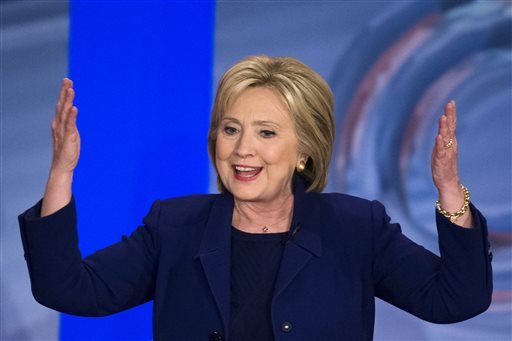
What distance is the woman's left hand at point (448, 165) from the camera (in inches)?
72.2

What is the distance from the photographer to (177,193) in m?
3.14

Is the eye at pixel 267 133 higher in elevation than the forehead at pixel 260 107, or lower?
lower

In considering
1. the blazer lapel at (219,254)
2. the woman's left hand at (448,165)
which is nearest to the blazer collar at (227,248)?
the blazer lapel at (219,254)

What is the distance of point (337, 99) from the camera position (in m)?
3.13

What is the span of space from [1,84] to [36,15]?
30cm

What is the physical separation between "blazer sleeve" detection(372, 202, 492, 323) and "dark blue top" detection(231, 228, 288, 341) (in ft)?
0.82

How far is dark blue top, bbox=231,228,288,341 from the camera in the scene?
2006 millimetres

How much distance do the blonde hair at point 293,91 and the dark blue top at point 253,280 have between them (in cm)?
25

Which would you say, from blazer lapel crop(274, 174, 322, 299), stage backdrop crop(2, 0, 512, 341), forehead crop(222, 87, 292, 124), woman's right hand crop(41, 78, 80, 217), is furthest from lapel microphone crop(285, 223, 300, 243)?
stage backdrop crop(2, 0, 512, 341)

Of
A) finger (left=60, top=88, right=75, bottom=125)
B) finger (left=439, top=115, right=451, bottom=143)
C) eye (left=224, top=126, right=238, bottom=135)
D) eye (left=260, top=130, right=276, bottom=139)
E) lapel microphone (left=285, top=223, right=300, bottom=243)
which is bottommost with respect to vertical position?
lapel microphone (left=285, top=223, right=300, bottom=243)

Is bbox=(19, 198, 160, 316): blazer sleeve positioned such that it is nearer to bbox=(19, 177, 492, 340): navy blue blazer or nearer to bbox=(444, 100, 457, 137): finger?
bbox=(19, 177, 492, 340): navy blue blazer

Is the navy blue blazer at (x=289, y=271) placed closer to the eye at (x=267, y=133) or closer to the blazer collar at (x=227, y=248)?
the blazer collar at (x=227, y=248)

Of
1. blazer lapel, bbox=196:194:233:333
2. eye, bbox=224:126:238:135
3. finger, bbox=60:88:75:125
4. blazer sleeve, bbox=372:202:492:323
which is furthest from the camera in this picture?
eye, bbox=224:126:238:135

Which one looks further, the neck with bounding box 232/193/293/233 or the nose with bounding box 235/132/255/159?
the neck with bounding box 232/193/293/233
